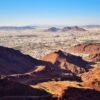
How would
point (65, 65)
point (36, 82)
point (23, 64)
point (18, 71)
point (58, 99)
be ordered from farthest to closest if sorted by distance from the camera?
point (65, 65) → point (23, 64) → point (18, 71) → point (36, 82) → point (58, 99)

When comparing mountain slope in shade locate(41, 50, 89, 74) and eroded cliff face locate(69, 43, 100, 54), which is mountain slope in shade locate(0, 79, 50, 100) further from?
eroded cliff face locate(69, 43, 100, 54)

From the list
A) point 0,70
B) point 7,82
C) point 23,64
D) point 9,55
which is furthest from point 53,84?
point 9,55

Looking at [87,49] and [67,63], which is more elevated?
[67,63]

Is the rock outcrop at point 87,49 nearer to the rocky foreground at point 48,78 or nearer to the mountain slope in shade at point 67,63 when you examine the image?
the rocky foreground at point 48,78

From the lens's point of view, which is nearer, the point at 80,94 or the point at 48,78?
the point at 80,94

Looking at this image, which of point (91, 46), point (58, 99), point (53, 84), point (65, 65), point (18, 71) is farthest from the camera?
point (91, 46)

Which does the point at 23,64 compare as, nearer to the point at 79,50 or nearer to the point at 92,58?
the point at 92,58

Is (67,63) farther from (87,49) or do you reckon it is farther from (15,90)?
(87,49)

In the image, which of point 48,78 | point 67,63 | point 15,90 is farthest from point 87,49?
point 15,90

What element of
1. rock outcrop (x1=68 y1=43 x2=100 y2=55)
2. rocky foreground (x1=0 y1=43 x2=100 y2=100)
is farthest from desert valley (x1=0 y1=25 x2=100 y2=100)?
rock outcrop (x1=68 y1=43 x2=100 y2=55)
